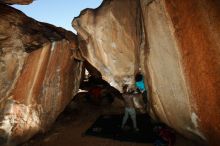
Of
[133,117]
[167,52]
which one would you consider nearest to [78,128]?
[133,117]

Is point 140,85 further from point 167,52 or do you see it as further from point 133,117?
point 167,52

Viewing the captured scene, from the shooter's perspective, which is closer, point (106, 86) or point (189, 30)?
point (189, 30)

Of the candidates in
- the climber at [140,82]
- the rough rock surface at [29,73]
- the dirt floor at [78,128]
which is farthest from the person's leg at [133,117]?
the rough rock surface at [29,73]

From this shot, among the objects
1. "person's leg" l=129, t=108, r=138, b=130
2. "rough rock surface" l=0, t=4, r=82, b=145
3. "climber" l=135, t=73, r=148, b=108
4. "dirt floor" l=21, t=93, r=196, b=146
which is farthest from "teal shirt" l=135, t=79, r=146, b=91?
"rough rock surface" l=0, t=4, r=82, b=145

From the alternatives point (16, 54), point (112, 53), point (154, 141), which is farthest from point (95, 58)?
point (154, 141)

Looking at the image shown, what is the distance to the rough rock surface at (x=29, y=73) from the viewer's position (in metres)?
8.08

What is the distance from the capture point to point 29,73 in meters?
8.44

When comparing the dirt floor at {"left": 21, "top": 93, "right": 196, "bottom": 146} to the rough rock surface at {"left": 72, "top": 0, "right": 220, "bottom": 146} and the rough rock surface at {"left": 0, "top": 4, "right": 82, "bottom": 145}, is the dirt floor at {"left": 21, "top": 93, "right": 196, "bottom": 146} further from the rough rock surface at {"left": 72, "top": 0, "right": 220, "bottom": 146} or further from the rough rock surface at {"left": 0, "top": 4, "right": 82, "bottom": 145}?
the rough rock surface at {"left": 72, "top": 0, "right": 220, "bottom": 146}

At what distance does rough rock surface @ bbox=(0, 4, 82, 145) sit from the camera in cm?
808

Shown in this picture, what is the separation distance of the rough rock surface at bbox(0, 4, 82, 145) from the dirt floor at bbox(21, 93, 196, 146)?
51 centimetres

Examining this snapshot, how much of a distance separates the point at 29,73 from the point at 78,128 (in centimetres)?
336

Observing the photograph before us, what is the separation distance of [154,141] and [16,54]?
5.48m

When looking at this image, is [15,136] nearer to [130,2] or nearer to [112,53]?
[112,53]

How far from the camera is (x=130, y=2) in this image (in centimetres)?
893
